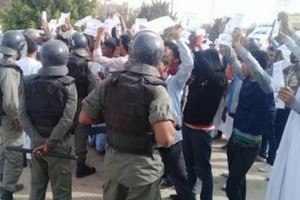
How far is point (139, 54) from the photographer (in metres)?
2.86

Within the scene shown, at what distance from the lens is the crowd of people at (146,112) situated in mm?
2832

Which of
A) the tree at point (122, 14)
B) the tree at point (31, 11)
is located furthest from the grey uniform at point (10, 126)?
the tree at point (31, 11)

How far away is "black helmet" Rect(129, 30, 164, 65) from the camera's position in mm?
2855

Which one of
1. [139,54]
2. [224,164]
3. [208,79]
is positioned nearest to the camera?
[139,54]

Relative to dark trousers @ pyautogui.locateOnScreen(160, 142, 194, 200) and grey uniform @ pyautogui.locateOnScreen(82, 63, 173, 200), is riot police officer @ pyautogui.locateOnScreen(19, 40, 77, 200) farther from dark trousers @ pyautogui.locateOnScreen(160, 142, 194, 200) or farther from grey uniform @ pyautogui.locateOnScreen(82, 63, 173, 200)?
dark trousers @ pyautogui.locateOnScreen(160, 142, 194, 200)

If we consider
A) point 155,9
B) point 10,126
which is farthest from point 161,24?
point 155,9

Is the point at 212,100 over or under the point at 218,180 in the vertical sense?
over

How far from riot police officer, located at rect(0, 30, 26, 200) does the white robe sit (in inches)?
111

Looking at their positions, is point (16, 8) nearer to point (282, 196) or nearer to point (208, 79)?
point (208, 79)

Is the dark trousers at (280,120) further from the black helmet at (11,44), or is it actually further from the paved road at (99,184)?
the black helmet at (11,44)

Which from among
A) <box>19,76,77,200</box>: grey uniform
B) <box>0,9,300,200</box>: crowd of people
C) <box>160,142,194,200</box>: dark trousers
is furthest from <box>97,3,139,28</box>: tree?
<box>19,76,77,200</box>: grey uniform

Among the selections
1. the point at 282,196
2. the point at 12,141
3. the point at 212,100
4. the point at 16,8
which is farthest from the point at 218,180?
the point at 16,8

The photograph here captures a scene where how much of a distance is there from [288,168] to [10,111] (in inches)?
119

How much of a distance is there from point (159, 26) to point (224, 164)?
283 cm
